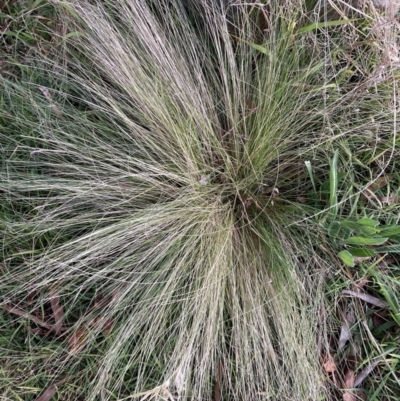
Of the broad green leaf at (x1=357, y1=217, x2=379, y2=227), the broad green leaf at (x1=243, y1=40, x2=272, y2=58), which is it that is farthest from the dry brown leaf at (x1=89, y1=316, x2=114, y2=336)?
the broad green leaf at (x1=243, y1=40, x2=272, y2=58)

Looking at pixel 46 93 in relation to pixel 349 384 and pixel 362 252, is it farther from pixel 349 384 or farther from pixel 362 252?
pixel 349 384

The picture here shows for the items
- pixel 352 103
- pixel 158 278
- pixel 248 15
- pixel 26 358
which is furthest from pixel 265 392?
pixel 248 15

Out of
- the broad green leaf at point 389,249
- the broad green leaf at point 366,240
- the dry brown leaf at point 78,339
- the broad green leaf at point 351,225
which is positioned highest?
the broad green leaf at point 351,225

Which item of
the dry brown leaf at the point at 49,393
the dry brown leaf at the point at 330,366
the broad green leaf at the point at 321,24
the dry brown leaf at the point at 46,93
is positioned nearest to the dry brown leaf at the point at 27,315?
the dry brown leaf at the point at 49,393

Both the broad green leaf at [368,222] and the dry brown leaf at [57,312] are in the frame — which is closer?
the broad green leaf at [368,222]

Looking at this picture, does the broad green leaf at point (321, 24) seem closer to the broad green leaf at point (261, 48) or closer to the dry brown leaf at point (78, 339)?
the broad green leaf at point (261, 48)

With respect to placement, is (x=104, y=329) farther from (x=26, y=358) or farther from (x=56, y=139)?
(x=56, y=139)

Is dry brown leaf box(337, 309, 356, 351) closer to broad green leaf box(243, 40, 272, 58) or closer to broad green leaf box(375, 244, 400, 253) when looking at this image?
broad green leaf box(375, 244, 400, 253)

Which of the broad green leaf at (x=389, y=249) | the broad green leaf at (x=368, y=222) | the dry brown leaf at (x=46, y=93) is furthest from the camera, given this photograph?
the dry brown leaf at (x=46, y=93)
